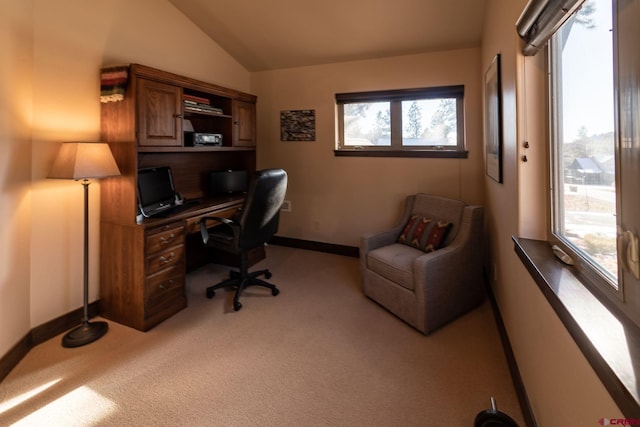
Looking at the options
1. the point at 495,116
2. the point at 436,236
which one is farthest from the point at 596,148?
the point at 436,236

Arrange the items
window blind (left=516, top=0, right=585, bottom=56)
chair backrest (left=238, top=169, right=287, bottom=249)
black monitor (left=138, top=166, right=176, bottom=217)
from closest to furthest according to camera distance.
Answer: window blind (left=516, top=0, right=585, bottom=56), chair backrest (left=238, top=169, right=287, bottom=249), black monitor (left=138, top=166, right=176, bottom=217)

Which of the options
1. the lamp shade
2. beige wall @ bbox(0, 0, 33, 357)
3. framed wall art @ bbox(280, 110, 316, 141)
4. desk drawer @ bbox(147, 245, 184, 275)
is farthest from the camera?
framed wall art @ bbox(280, 110, 316, 141)

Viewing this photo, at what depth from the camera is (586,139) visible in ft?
4.09

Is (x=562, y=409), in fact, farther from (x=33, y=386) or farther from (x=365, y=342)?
(x=33, y=386)

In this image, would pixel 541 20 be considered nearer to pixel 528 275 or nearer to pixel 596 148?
pixel 596 148

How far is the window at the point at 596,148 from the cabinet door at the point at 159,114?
2.57 metres

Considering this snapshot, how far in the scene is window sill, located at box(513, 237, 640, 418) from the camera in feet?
2.35

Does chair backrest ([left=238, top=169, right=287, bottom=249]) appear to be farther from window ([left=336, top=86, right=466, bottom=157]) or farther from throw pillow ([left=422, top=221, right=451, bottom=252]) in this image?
window ([left=336, top=86, right=466, bottom=157])

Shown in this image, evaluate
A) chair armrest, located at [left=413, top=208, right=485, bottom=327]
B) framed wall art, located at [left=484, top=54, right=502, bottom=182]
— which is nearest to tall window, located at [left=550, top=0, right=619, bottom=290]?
framed wall art, located at [left=484, top=54, right=502, bottom=182]

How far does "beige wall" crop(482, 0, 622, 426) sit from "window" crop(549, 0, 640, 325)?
0.09 metres

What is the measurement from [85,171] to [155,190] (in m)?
0.78

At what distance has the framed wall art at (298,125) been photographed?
4.25 meters

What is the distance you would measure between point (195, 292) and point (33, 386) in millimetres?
1354

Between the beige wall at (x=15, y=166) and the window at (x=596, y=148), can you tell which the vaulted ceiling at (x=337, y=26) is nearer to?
the beige wall at (x=15, y=166)
